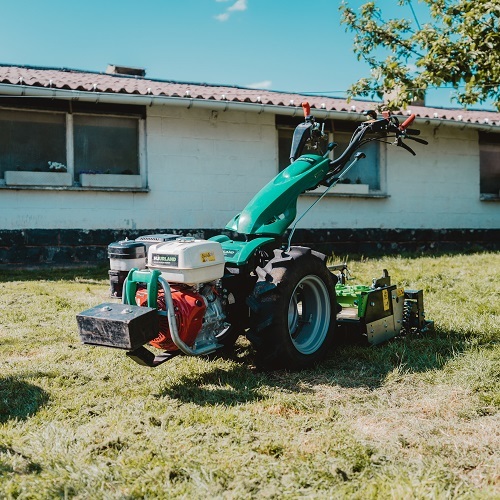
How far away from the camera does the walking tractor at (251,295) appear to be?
3461mm

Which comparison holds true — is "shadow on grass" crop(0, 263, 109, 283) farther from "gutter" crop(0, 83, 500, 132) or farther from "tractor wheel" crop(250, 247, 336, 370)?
"tractor wheel" crop(250, 247, 336, 370)

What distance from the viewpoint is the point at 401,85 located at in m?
9.98

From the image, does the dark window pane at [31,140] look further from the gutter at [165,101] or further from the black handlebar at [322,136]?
the black handlebar at [322,136]

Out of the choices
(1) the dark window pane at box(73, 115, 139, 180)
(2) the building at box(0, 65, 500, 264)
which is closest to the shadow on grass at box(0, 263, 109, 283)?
(2) the building at box(0, 65, 500, 264)

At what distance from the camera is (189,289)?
12.1 feet

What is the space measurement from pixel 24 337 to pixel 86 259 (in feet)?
16.5

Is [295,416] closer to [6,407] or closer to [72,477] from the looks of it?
[72,477]

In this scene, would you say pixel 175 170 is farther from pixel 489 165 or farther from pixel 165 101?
pixel 489 165

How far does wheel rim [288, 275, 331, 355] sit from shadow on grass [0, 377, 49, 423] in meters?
1.60

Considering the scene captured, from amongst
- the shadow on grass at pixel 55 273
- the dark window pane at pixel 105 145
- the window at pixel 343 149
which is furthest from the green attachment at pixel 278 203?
the window at pixel 343 149

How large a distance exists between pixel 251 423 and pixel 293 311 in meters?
1.40

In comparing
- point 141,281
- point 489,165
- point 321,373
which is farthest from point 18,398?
point 489,165

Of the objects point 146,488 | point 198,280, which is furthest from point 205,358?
point 146,488

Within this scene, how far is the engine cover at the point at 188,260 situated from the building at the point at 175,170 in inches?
251
